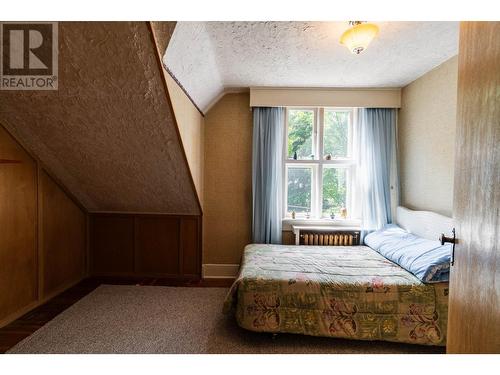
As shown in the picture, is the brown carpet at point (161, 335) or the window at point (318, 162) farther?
the window at point (318, 162)

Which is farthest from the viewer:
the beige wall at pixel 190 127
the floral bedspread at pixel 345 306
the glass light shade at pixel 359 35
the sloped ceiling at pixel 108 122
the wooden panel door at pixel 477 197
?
the beige wall at pixel 190 127

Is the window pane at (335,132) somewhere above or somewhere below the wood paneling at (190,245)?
above

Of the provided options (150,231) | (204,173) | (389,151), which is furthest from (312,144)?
→ (150,231)

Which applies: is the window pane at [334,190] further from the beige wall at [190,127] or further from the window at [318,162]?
the beige wall at [190,127]

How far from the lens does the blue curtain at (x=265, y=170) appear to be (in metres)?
3.14

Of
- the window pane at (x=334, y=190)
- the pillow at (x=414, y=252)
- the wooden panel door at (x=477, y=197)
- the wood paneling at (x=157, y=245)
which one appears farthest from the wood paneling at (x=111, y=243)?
the wooden panel door at (x=477, y=197)

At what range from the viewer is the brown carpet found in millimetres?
1823

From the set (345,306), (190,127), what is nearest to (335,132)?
(190,127)

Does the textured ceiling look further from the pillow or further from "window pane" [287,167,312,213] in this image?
the pillow

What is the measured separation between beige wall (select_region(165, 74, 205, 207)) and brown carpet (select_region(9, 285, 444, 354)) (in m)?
1.34

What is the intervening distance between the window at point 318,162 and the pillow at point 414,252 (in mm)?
656

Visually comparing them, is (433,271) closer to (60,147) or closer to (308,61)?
(308,61)

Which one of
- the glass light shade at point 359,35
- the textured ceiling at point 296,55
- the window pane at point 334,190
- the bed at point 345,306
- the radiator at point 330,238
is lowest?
the bed at point 345,306
